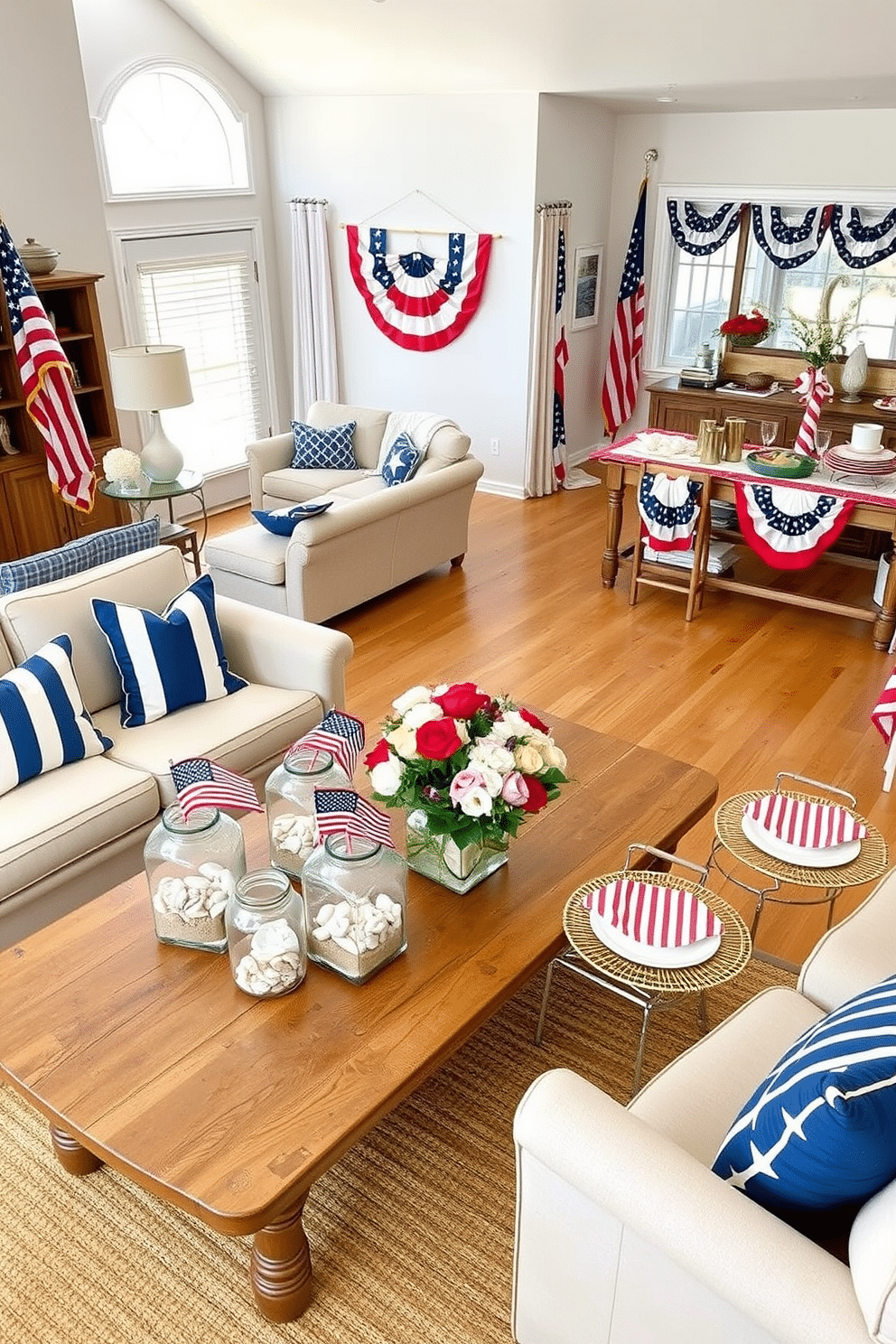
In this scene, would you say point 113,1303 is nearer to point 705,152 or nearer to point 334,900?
point 334,900

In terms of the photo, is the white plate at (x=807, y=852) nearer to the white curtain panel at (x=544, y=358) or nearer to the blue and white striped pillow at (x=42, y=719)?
the blue and white striped pillow at (x=42, y=719)

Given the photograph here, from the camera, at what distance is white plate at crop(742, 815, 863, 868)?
2.64 m

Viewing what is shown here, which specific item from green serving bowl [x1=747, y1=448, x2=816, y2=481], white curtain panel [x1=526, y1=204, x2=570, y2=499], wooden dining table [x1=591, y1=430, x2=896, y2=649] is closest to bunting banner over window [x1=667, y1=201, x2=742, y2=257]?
white curtain panel [x1=526, y1=204, x2=570, y2=499]

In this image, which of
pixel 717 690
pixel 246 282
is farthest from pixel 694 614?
pixel 246 282

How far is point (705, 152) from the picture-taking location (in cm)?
704

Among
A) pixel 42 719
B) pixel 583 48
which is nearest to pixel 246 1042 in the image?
pixel 42 719

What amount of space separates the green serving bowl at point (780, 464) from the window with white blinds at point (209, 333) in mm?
3588

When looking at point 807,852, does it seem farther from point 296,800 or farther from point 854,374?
point 854,374

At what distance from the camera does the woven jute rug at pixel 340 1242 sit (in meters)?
2.11

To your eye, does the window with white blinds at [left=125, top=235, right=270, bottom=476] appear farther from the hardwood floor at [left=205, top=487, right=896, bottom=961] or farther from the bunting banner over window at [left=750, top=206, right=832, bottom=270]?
the bunting banner over window at [left=750, top=206, right=832, bottom=270]

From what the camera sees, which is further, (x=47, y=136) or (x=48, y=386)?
(x=47, y=136)

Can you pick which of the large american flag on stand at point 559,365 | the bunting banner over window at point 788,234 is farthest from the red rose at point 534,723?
the bunting banner over window at point 788,234

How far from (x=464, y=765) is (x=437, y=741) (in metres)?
0.09

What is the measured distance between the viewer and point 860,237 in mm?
6676
